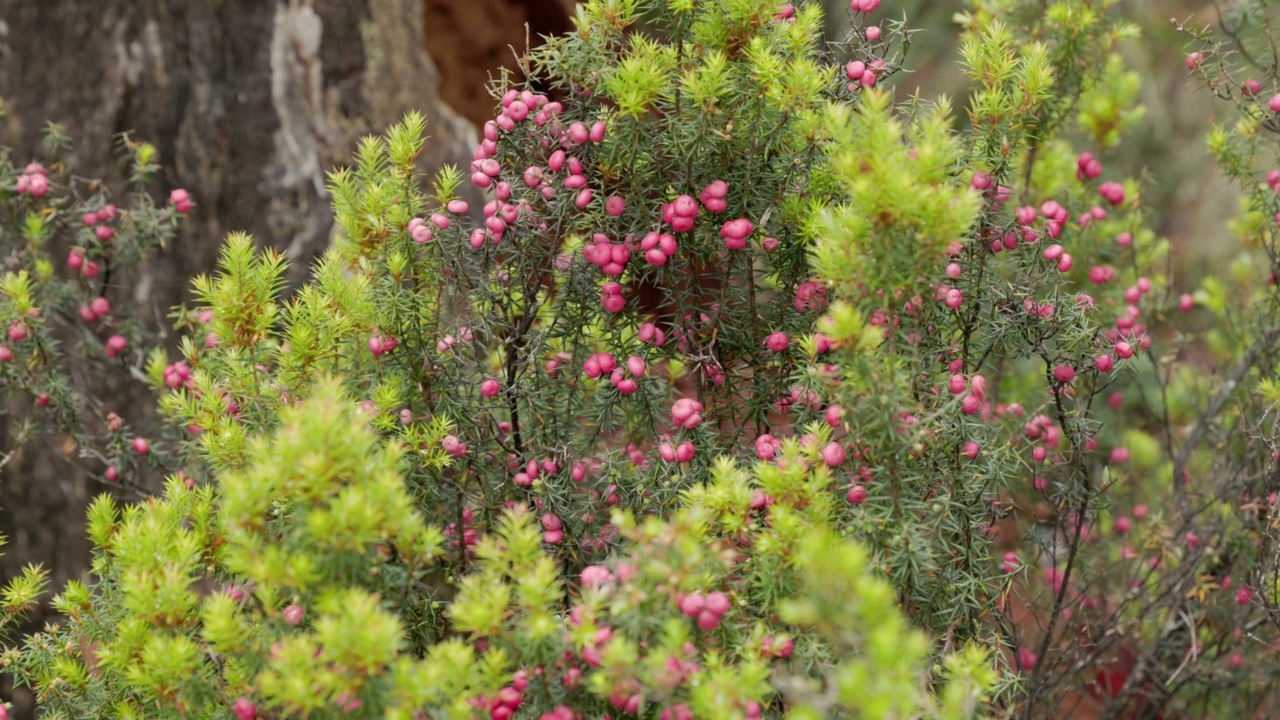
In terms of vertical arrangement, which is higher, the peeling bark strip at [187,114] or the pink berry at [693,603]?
the peeling bark strip at [187,114]

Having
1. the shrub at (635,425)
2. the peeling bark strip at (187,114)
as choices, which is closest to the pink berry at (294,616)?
the shrub at (635,425)

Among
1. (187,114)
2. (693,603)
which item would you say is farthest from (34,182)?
(693,603)

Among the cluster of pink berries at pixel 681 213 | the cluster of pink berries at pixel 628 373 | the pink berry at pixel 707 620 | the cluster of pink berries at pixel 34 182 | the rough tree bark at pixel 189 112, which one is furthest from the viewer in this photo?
the rough tree bark at pixel 189 112

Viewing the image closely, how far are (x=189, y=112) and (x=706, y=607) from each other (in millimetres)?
2556

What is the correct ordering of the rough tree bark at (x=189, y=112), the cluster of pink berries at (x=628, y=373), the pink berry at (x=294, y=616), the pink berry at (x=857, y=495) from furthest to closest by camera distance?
the rough tree bark at (x=189, y=112) < the cluster of pink berries at (x=628, y=373) < the pink berry at (x=857, y=495) < the pink berry at (x=294, y=616)

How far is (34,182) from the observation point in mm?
2469

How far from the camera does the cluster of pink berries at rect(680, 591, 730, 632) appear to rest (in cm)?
126

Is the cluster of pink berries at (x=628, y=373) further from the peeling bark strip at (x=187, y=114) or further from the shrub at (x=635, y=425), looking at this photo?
the peeling bark strip at (x=187, y=114)

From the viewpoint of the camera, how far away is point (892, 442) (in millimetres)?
1425

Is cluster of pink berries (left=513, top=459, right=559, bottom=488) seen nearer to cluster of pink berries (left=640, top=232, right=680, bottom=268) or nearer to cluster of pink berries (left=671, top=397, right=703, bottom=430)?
cluster of pink berries (left=671, top=397, right=703, bottom=430)

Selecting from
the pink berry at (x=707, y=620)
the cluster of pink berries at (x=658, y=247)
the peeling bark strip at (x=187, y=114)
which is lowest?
the pink berry at (x=707, y=620)

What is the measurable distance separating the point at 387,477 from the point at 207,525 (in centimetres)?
54

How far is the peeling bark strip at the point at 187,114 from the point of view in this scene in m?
3.03

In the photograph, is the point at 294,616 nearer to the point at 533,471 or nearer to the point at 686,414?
the point at 533,471
